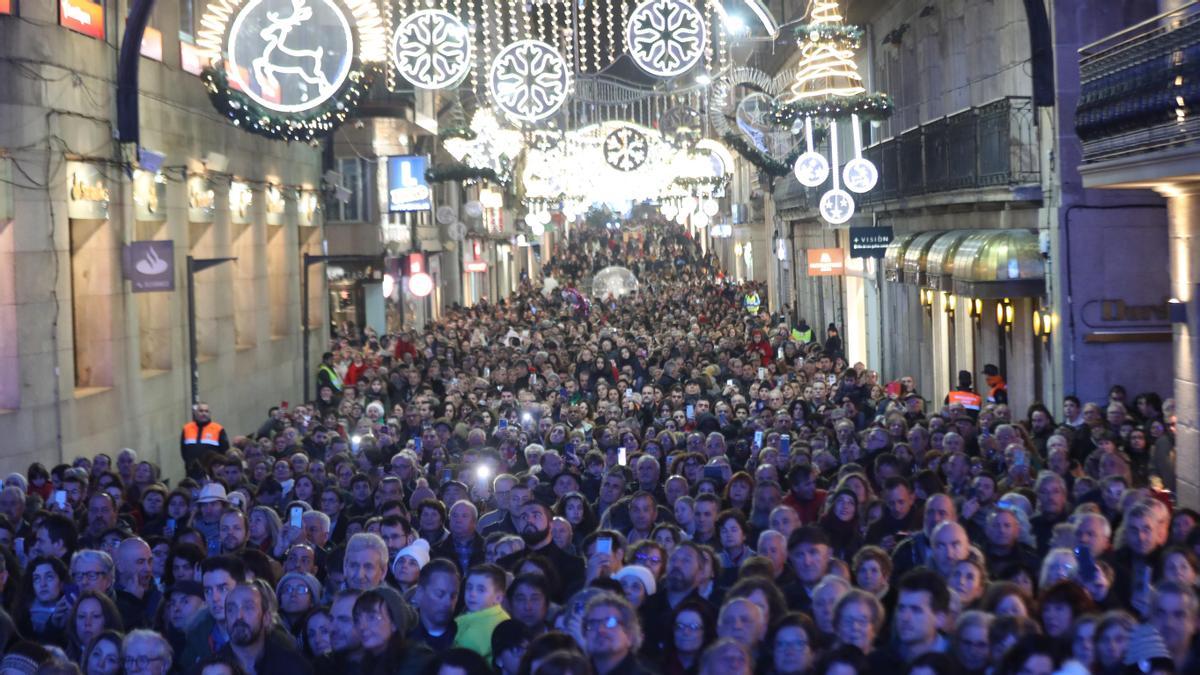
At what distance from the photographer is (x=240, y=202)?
28594 millimetres

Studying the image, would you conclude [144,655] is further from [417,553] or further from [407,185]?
[407,185]

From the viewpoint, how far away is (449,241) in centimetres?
5603

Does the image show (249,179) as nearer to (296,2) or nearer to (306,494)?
(296,2)

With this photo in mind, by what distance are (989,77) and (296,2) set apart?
33.7 ft

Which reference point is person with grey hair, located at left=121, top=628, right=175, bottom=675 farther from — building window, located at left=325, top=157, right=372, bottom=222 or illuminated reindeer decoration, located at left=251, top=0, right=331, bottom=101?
building window, located at left=325, top=157, right=372, bottom=222

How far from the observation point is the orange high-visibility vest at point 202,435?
64.8 feet

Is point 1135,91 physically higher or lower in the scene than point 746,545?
higher

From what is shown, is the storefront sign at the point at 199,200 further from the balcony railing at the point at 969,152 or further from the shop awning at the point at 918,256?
the balcony railing at the point at 969,152

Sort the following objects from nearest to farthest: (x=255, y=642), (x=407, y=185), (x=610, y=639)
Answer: (x=610, y=639), (x=255, y=642), (x=407, y=185)

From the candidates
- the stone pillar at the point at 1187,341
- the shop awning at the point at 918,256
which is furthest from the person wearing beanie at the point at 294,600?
the shop awning at the point at 918,256

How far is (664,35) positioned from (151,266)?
22.2 feet

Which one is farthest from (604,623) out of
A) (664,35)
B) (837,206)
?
(837,206)

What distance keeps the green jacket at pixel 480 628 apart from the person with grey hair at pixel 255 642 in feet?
2.57

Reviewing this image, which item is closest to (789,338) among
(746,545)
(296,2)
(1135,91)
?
(296,2)
